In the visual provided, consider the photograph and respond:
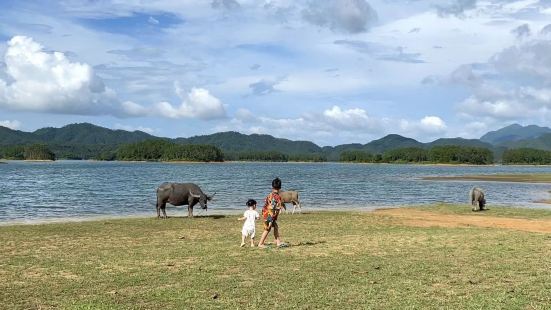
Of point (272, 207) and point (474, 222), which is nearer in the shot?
point (272, 207)

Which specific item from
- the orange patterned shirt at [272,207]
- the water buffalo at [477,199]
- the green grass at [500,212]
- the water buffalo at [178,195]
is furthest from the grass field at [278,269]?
the water buffalo at [477,199]

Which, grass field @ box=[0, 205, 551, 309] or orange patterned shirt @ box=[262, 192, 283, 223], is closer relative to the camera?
grass field @ box=[0, 205, 551, 309]

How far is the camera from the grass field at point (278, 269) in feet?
36.3

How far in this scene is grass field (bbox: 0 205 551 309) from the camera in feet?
36.3

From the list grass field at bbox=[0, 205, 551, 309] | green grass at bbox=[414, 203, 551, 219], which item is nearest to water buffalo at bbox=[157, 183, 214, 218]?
grass field at bbox=[0, 205, 551, 309]

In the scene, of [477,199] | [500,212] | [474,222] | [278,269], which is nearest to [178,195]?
[474,222]

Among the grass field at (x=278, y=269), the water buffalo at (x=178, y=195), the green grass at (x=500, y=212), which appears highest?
the water buffalo at (x=178, y=195)

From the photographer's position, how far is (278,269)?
1432 cm

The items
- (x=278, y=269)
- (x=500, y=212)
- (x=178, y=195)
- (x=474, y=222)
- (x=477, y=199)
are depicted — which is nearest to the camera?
(x=278, y=269)

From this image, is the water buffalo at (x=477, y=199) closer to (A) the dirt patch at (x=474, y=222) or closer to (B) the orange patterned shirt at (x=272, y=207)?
(A) the dirt patch at (x=474, y=222)

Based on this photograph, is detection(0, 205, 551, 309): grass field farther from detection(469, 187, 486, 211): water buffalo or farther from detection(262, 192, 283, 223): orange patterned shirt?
detection(469, 187, 486, 211): water buffalo

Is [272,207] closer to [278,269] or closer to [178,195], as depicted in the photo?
[278,269]

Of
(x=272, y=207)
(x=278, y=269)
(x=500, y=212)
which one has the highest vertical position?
(x=272, y=207)

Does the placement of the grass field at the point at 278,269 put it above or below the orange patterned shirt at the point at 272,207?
below
